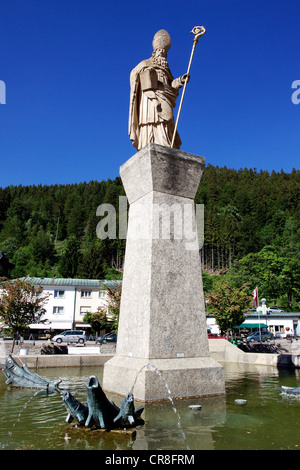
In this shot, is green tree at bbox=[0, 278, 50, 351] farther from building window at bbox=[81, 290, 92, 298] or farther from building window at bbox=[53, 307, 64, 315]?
building window at bbox=[81, 290, 92, 298]

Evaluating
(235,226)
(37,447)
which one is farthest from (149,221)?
(235,226)

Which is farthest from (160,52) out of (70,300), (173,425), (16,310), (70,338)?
(70,300)

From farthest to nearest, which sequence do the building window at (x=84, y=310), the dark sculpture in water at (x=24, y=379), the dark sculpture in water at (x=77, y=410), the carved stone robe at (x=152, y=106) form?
the building window at (x=84, y=310), the carved stone robe at (x=152, y=106), the dark sculpture in water at (x=24, y=379), the dark sculpture in water at (x=77, y=410)

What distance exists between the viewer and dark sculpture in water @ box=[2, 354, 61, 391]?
8.06 meters

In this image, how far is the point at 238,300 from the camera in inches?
958

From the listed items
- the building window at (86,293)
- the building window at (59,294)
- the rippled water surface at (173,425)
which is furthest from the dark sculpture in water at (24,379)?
the building window at (86,293)

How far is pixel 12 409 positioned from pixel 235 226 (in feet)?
319

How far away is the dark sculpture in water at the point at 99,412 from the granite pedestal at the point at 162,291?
1.53m

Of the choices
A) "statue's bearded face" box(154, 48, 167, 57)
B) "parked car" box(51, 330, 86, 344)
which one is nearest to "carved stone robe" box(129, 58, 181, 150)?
"statue's bearded face" box(154, 48, 167, 57)

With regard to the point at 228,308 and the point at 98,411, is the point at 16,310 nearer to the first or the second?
the point at 228,308

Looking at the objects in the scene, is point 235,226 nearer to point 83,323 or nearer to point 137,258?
point 83,323

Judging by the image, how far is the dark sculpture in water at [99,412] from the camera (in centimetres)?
456

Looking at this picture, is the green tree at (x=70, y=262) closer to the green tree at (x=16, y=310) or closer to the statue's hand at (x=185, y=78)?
the green tree at (x=16, y=310)

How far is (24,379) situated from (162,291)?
158 inches
